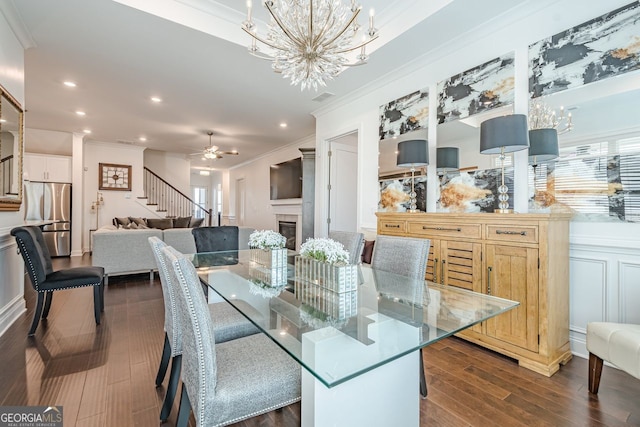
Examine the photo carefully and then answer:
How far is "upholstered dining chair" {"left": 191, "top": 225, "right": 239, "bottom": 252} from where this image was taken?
348cm

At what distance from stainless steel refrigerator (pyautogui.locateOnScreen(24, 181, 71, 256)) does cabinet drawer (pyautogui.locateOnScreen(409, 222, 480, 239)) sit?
23.8 feet

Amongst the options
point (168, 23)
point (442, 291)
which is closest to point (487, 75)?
point (442, 291)

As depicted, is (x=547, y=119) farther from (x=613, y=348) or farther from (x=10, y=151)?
(x=10, y=151)

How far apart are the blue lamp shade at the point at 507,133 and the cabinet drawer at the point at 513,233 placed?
0.62 m

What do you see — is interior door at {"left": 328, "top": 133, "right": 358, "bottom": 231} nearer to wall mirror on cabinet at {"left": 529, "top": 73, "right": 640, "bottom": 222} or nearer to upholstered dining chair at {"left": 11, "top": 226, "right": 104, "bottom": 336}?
wall mirror on cabinet at {"left": 529, "top": 73, "right": 640, "bottom": 222}

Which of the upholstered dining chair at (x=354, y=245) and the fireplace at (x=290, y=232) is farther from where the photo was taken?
the fireplace at (x=290, y=232)

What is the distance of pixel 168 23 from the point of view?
2.60 metres

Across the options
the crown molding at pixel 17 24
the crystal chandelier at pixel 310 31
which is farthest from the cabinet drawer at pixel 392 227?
the crown molding at pixel 17 24

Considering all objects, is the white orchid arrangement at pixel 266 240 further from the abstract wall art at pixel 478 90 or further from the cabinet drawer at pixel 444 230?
the abstract wall art at pixel 478 90

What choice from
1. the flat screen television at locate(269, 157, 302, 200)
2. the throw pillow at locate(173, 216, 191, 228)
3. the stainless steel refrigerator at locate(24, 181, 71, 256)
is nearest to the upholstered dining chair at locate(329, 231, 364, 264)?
the flat screen television at locate(269, 157, 302, 200)

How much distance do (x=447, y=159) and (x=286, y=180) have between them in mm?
4722

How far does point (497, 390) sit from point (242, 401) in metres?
1.65

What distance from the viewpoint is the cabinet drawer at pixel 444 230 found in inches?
93.9

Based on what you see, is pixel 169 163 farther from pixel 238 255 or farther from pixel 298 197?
pixel 238 255
